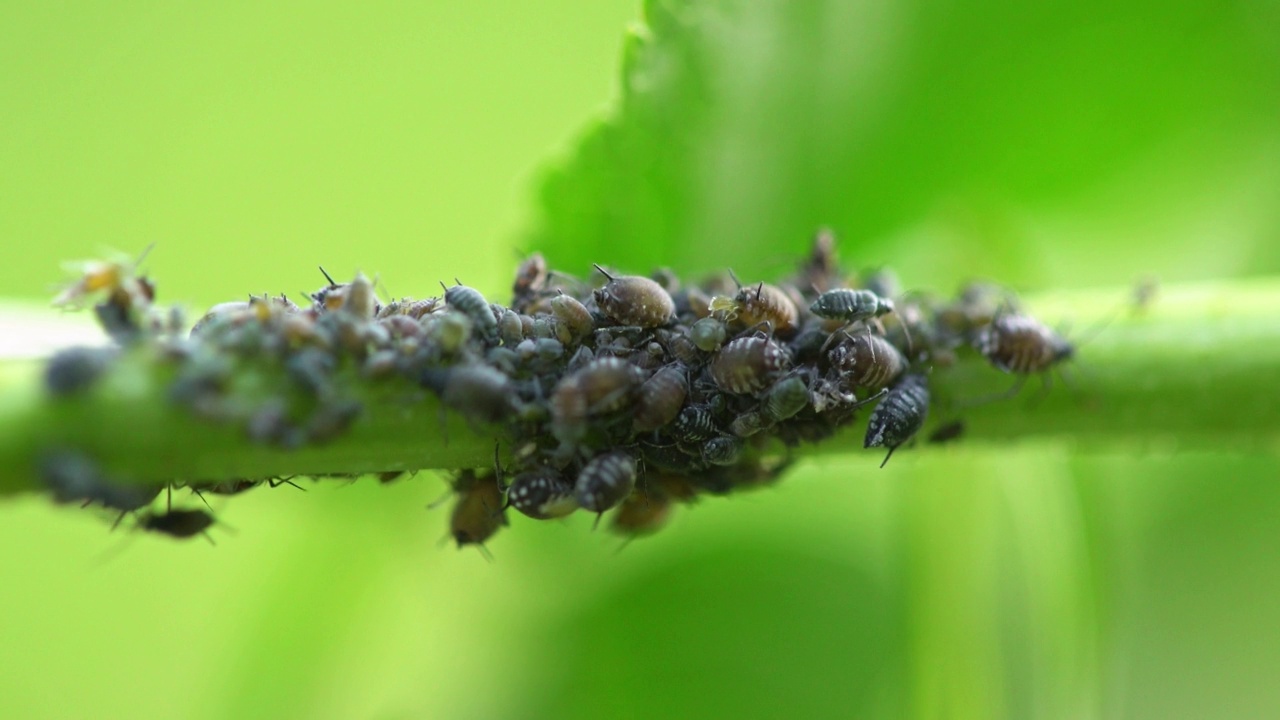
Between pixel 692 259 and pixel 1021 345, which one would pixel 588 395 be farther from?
pixel 692 259

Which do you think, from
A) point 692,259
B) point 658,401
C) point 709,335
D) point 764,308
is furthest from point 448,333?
point 692,259

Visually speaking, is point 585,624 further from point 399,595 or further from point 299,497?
point 299,497

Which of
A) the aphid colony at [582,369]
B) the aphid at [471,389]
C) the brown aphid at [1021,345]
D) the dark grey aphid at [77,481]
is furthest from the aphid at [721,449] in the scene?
the dark grey aphid at [77,481]

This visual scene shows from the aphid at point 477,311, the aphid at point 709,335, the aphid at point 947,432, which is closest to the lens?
the aphid at point 477,311

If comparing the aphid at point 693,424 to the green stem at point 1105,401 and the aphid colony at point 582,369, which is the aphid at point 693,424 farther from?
Result: the green stem at point 1105,401

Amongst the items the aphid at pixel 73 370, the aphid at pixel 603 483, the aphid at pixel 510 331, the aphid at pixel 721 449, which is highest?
the aphid at pixel 510 331

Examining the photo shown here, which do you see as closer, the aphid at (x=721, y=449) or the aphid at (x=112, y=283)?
the aphid at (x=112, y=283)

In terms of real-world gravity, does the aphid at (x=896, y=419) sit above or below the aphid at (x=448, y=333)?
above
